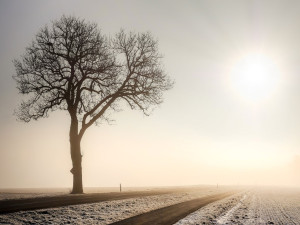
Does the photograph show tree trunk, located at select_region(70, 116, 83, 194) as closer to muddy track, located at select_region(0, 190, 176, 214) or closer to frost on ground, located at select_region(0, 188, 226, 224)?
muddy track, located at select_region(0, 190, 176, 214)

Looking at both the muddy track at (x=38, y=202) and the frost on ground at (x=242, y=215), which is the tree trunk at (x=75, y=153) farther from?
the frost on ground at (x=242, y=215)

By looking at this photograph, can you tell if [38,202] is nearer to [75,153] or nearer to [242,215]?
[242,215]

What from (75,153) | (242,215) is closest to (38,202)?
(242,215)

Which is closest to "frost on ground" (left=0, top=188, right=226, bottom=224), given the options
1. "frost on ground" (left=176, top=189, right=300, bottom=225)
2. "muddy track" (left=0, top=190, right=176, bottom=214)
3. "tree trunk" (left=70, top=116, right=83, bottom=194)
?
"muddy track" (left=0, top=190, right=176, bottom=214)

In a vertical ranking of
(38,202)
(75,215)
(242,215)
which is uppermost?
(38,202)

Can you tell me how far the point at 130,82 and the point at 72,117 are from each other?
627cm

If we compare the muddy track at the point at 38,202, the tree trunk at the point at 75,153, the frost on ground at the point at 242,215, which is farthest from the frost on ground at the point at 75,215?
the tree trunk at the point at 75,153

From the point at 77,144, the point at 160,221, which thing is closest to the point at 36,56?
the point at 77,144

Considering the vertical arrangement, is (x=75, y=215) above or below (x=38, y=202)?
below

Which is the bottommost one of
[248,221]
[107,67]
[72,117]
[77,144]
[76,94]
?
[248,221]

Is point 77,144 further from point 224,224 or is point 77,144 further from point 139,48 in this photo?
point 224,224

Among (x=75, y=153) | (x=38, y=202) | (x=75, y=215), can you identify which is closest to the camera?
(x=75, y=215)

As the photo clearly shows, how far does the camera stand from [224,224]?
11703 millimetres

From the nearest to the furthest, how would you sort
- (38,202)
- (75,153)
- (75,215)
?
(75,215) < (38,202) < (75,153)
